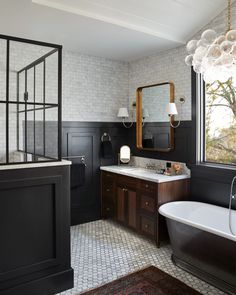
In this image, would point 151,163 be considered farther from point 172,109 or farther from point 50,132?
point 50,132

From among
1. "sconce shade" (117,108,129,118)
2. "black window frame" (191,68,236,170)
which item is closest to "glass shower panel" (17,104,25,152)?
"sconce shade" (117,108,129,118)

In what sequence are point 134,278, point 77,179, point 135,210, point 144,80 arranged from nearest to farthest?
point 134,278, point 135,210, point 77,179, point 144,80

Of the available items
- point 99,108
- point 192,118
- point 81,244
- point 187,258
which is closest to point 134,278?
point 187,258

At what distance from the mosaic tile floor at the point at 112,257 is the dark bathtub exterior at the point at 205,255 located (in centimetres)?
9

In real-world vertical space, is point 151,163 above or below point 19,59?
below

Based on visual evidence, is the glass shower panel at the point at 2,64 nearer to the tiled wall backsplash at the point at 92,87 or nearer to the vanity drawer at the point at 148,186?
the tiled wall backsplash at the point at 92,87

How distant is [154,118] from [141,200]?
1.37 meters

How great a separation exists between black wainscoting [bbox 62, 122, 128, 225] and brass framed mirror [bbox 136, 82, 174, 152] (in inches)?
19.4

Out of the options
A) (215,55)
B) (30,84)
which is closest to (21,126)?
(30,84)

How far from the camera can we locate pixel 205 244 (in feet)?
9.37

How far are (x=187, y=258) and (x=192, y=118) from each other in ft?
6.11

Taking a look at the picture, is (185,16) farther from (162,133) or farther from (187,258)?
(187,258)

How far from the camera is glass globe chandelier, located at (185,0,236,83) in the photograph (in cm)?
217

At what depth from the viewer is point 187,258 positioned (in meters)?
3.12
